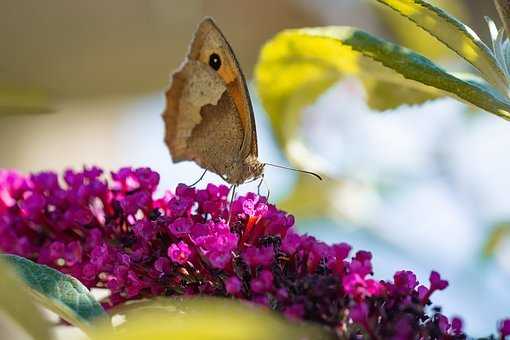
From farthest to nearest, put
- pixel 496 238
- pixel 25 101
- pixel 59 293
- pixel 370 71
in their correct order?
pixel 496 238 < pixel 370 71 < pixel 25 101 < pixel 59 293

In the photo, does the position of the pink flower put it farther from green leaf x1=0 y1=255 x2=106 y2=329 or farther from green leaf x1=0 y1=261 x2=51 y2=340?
green leaf x1=0 y1=261 x2=51 y2=340

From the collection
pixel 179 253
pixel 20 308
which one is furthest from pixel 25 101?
pixel 20 308

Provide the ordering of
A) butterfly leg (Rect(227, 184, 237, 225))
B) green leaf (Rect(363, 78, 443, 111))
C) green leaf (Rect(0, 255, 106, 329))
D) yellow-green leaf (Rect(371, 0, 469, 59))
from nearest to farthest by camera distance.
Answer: green leaf (Rect(0, 255, 106, 329))
butterfly leg (Rect(227, 184, 237, 225))
green leaf (Rect(363, 78, 443, 111))
yellow-green leaf (Rect(371, 0, 469, 59))

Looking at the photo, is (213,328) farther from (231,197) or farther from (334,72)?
(334,72)

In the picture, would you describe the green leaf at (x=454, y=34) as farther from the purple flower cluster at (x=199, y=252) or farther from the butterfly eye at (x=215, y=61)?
the butterfly eye at (x=215, y=61)

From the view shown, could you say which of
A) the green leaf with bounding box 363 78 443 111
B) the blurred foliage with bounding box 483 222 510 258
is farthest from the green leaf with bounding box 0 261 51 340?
the blurred foliage with bounding box 483 222 510 258

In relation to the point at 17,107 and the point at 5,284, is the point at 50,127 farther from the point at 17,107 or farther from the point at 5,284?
the point at 5,284

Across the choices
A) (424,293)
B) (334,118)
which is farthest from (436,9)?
(334,118)
